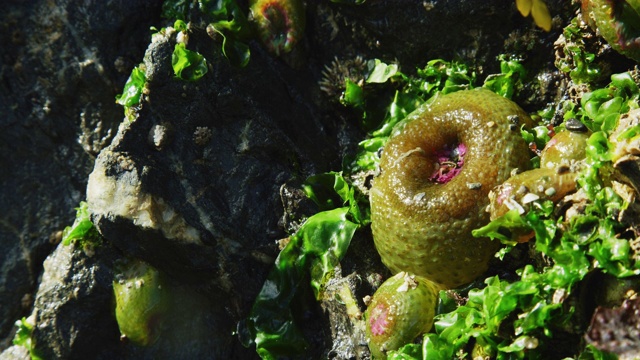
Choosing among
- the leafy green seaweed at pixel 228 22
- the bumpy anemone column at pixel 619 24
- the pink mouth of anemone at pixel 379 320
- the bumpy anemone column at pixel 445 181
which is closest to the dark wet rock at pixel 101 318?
the pink mouth of anemone at pixel 379 320

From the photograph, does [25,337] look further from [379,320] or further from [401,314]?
[401,314]

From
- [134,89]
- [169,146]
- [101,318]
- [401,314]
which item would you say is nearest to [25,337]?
[101,318]

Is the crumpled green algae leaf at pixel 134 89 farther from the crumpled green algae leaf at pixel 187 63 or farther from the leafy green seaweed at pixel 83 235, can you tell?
the leafy green seaweed at pixel 83 235

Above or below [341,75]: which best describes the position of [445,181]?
below

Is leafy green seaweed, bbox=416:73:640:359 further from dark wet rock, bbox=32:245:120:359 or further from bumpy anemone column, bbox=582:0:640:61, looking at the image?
dark wet rock, bbox=32:245:120:359

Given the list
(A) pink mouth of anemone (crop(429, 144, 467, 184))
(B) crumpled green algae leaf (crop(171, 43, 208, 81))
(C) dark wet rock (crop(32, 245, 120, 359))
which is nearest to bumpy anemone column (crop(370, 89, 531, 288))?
(A) pink mouth of anemone (crop(429, 144, 467, 184))

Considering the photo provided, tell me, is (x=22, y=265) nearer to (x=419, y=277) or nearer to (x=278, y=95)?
(x=278, y=95)

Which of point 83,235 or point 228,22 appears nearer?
point 228,22
